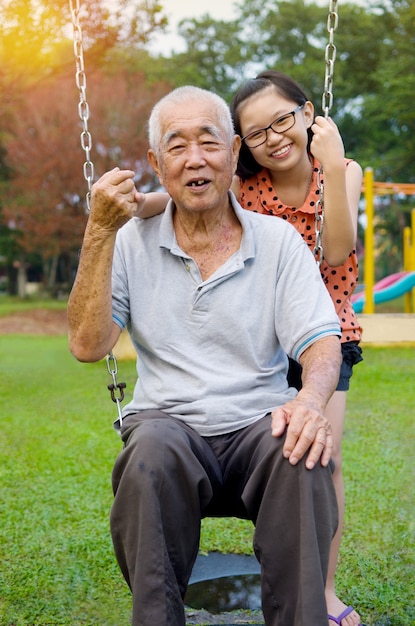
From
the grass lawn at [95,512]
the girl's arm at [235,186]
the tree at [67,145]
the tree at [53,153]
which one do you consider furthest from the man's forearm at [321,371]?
the tree at [67,145]

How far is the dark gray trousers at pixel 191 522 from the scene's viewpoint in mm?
1840

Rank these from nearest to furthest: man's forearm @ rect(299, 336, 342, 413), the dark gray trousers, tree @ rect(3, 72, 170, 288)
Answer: the dark gray trousers, man's forearm @ rect(299, 336, 342, 413), tree @ rect(3, 72, 170, 288)

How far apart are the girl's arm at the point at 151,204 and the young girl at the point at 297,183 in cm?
37

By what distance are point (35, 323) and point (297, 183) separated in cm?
1596

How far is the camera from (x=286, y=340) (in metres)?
2.27

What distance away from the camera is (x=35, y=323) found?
1811 cm

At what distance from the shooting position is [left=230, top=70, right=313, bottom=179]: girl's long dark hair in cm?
269

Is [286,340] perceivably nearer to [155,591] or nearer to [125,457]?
[125,457]

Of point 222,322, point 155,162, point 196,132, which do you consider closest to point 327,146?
point 196,132

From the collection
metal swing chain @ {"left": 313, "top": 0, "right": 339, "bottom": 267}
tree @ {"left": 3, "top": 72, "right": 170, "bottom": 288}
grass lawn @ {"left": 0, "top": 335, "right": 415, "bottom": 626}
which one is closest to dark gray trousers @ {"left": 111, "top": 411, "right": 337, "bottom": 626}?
metal swing chain @ {"left": 313, "top": 0, "right": 339, "bottom": 267}

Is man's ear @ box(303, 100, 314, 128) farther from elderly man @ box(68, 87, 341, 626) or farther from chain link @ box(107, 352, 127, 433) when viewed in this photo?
chain link @ box(107, 352, 127, 433)

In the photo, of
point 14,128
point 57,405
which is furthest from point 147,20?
point 14,128

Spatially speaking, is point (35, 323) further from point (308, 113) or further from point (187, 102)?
point (187, 102)

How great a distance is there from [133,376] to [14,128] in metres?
18.0
